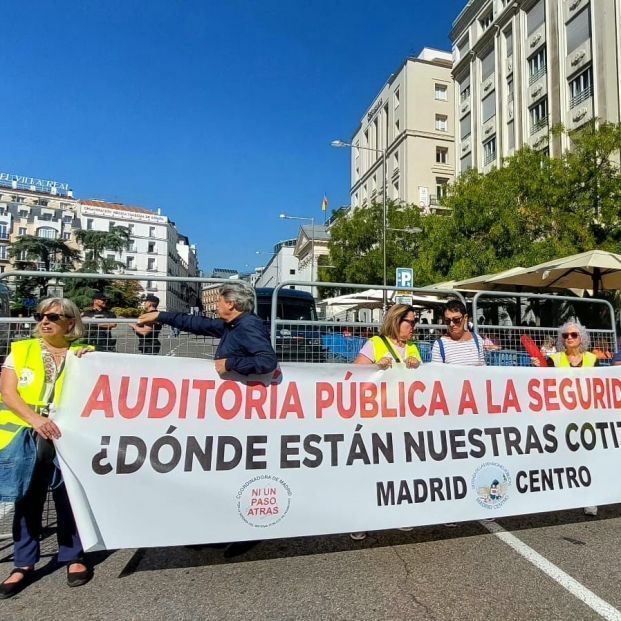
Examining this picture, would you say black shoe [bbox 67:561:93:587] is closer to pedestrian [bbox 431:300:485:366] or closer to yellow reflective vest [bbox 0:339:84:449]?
yellow reflective vest [bbox 0:339:84:449]

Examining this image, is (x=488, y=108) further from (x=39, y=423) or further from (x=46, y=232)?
(x=46, y=232)

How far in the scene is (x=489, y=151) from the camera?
112 ft

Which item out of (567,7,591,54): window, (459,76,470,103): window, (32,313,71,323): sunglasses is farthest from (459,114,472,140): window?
(32,313,71,323): sunglasses

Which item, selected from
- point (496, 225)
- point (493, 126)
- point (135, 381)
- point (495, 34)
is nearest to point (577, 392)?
point (135, 381)

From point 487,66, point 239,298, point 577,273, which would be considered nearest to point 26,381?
point 239,298

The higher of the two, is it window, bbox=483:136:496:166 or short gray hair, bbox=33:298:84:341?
window, bbox=483:136:496:166

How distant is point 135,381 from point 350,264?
98.1 feet

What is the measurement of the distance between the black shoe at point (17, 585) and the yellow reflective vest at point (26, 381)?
82cm

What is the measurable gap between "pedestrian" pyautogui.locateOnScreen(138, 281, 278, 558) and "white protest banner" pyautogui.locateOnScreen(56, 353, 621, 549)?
0.15m

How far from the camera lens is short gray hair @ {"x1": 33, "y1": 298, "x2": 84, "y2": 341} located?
3.09 m

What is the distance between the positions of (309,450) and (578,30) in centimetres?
2913

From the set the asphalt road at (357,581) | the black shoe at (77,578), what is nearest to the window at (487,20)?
the asphalt road at (357,581)

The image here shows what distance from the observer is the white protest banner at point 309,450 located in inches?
120

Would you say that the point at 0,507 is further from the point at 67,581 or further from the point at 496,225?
the point at 496,225
